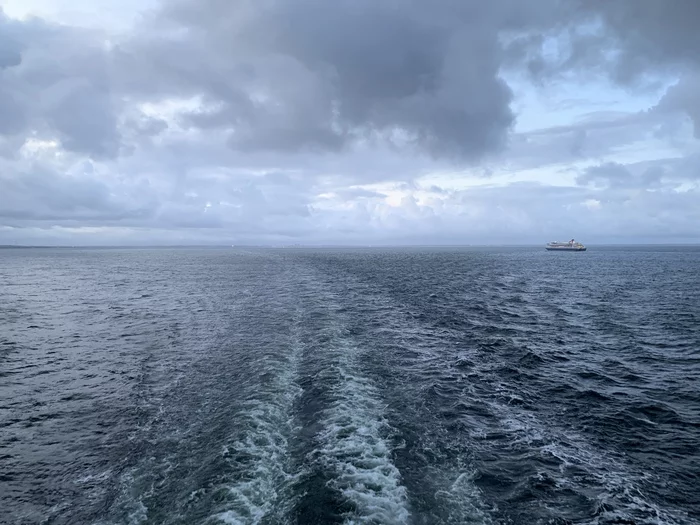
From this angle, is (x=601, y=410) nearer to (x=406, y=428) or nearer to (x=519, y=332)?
(x=406, y=428)

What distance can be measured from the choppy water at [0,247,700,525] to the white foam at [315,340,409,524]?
0.09m

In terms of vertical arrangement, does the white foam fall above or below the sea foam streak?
above

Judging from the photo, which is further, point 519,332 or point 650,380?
point 519,332

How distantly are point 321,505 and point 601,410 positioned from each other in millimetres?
17551

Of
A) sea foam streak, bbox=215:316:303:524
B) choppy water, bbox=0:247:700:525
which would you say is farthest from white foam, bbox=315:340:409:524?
sea foam streak, bbox=215:316:303:524

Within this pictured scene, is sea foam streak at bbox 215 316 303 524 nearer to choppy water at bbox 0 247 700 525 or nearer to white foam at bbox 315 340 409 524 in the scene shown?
choppy water at bbox 0 247 700 525

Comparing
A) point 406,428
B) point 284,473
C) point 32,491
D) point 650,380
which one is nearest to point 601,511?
point 406,428

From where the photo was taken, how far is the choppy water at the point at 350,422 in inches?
547

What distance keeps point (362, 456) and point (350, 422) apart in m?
3.14

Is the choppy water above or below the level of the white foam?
below

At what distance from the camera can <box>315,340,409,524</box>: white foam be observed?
13.4 m

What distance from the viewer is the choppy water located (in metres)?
13.9

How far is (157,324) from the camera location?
4494 cm

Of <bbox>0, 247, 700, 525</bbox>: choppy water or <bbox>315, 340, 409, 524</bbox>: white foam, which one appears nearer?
<bbox>315, 340, 409, 524</bbox>: white foam
